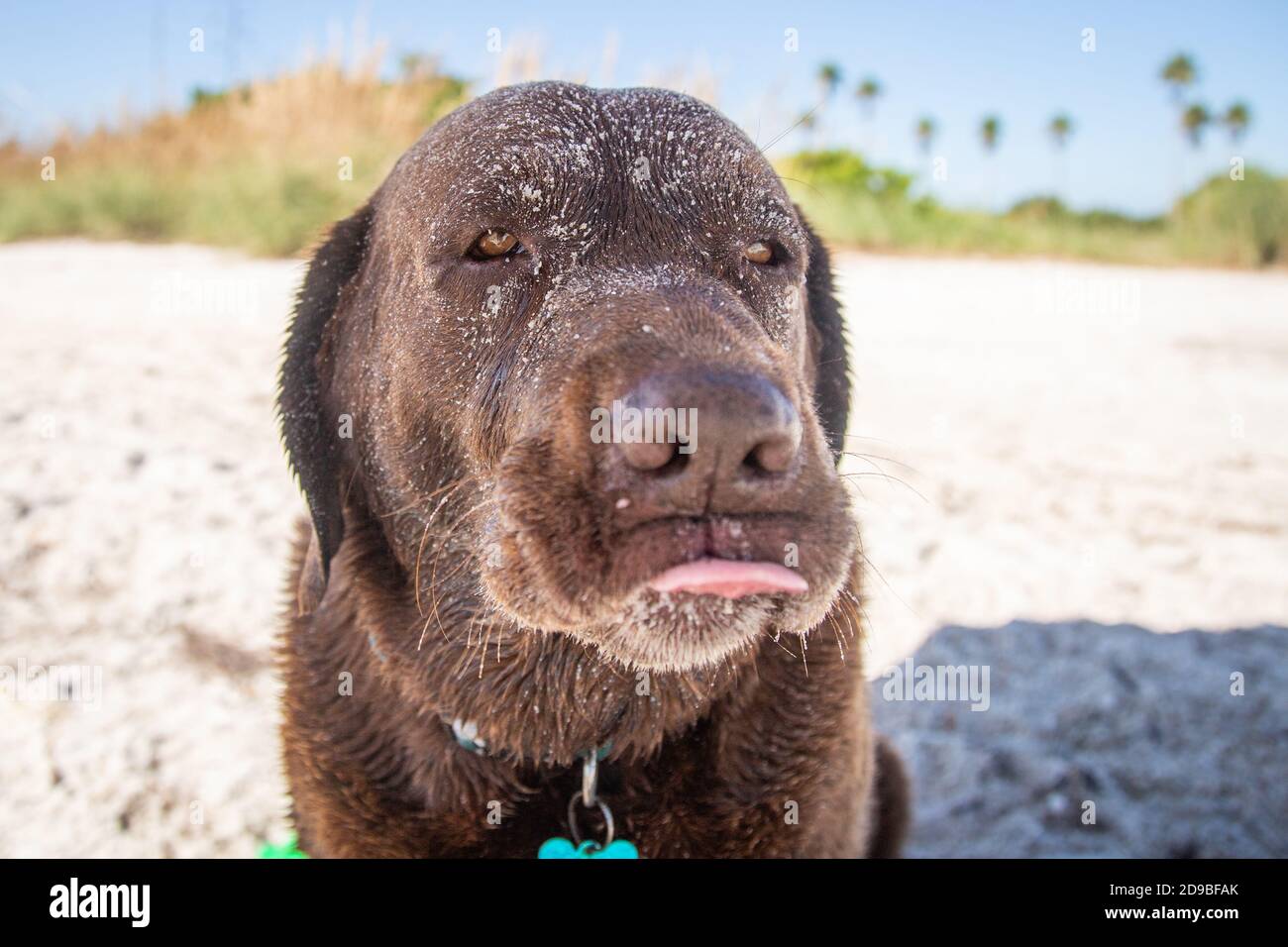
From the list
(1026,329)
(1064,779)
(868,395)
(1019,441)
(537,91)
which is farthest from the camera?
(1026,329)

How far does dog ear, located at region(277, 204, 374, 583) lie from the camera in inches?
106

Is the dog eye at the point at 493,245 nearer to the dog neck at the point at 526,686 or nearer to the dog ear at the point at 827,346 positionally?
the dog neck at the point at 526,686

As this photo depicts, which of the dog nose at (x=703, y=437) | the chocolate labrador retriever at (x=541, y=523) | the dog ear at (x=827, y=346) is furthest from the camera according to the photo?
the dog ear at (x=827, y=346)

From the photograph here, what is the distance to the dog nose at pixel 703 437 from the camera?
5.41 feet

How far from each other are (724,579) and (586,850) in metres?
1.04

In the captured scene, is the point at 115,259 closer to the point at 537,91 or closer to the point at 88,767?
the point at 88,767

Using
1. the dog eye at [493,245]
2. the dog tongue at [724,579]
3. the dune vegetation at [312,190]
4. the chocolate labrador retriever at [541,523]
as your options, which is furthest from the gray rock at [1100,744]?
the dune vegetation at [312,190]

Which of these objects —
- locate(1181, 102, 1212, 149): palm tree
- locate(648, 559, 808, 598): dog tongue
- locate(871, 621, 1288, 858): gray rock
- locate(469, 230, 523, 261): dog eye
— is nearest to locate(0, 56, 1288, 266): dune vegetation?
locate(871, 621, 1288, 858): gray rock

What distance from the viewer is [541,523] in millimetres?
1863

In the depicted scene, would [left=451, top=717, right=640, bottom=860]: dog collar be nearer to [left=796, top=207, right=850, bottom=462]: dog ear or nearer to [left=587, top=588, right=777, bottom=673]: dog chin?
[left=587, top=588, right=777, bottom=673]: dog chin

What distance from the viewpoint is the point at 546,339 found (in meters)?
2.10

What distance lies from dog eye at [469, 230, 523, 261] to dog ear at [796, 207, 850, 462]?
3.53 ft
